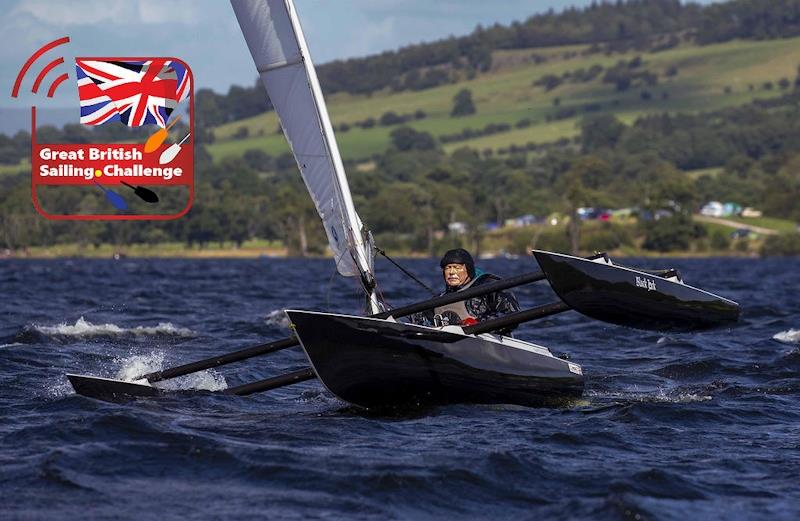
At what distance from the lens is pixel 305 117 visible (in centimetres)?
1606

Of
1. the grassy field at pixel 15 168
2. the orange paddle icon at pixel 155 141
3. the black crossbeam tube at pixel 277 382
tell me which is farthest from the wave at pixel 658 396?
the grassy field at pixel 15 168

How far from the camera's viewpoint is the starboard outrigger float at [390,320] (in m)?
14.0

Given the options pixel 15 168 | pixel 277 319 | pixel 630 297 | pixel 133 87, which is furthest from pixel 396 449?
pixel 15 168

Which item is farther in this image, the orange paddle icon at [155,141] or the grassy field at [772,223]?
the grassy field at [772,223]

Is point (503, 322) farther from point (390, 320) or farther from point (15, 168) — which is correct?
point (15, 168)

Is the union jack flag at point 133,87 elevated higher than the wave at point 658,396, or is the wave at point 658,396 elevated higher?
the union jack flag at point 133,87

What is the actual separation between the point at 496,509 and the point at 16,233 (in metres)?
120

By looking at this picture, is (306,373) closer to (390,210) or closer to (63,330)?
(63,330)

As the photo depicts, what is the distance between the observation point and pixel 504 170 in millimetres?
→ 193625

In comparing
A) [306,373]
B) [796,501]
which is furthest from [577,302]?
[796,501]

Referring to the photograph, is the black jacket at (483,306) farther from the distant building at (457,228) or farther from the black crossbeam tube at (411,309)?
the distant building at (457,228)

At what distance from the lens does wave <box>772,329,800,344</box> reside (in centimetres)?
2395

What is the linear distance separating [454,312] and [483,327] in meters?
1.08

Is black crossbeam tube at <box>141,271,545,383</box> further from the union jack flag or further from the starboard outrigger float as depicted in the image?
the union jack flag
